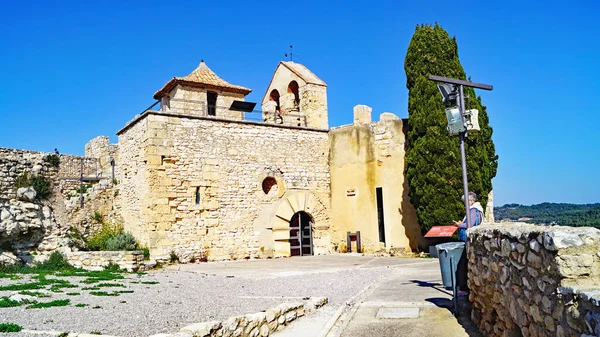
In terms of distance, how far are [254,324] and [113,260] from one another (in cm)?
923

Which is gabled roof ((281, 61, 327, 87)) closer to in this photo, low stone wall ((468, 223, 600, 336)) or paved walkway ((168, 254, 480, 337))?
paved walkway ((168, 254, 480, 337))

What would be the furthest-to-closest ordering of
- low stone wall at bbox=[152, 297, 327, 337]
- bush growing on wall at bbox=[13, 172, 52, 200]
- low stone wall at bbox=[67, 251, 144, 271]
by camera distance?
bush growing on wall at bbox=[13, 172, 52, 200], low stone wall at bbox=[67, 251, 144, 271], low stone wall at bbox=[152, 297, 327, 337]

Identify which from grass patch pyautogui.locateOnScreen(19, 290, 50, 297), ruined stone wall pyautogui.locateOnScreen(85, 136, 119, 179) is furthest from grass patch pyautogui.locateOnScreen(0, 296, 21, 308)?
ruined stone wall pyautogui.locateOnScreen(85, 136, 119, 179)

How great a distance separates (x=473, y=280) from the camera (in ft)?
19.9

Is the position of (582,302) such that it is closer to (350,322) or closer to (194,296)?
(350,322)

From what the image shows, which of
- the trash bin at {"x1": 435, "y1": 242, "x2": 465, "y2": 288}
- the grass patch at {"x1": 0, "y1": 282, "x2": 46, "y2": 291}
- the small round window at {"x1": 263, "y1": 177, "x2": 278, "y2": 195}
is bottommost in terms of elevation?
the grass patch at {"x1": 0, "y1": 282, "x2": 46, "y2": 291}

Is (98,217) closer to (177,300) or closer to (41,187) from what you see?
(41,187)

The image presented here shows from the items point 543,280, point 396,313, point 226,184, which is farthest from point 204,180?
point 543,280

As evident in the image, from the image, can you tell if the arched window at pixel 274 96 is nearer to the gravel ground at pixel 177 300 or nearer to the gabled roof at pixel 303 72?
the gabled roof at pixel 303 72

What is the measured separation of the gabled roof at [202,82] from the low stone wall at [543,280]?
16.6 metres

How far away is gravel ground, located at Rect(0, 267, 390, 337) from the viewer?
6223 mm

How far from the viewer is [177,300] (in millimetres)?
8453

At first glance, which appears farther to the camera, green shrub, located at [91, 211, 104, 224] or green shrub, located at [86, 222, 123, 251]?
green shrub, located at [91, 211, 104, 224]

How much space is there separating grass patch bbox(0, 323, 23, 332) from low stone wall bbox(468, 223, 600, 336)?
207 inches
